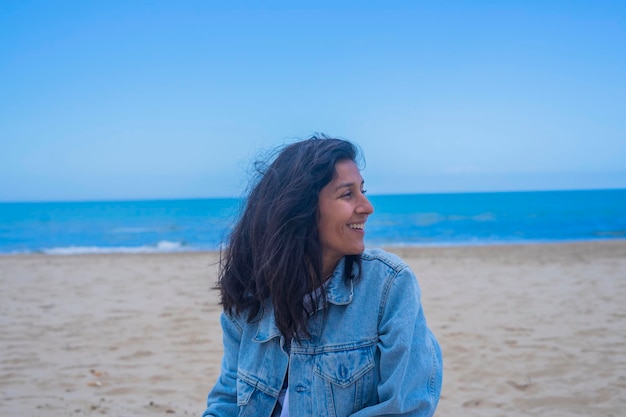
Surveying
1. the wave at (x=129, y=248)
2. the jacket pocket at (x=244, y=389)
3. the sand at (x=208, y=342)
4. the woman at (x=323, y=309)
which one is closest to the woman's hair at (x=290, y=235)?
the woman at (x=323, y=309)

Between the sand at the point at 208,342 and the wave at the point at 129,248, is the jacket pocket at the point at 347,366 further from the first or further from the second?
the wave at the point at 129,248

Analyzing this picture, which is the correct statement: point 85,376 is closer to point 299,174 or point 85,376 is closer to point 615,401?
point 299,174

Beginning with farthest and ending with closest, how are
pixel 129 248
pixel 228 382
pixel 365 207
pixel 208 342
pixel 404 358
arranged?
pixel 129 248
pixel 208 342
pixel 228 382
pixel 365 207
pixel 404 358

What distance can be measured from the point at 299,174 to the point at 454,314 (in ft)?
18.6

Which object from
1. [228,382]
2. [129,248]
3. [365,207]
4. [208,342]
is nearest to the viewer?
[365,207]

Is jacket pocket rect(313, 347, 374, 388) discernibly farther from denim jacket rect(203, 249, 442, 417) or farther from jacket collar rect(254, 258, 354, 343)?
jacket collar rect(254, 258, 354, 343)

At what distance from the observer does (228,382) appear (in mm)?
2113

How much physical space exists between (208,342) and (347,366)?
4.39 m

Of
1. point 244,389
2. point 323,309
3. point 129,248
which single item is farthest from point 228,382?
point 129,248

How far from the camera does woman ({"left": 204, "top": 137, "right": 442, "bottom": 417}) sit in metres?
1.82

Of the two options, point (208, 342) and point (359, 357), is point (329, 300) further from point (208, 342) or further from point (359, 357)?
point (208, 342)

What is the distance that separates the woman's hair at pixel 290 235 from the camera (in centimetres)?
191

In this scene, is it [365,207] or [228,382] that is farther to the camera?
[228,382]

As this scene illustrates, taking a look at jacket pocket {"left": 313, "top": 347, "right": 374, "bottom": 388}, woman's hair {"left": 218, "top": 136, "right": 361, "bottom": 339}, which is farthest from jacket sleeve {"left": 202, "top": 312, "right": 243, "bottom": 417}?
jacket pocket {"left": 313, "top": 347, "right": 374, "bottom": 388}
